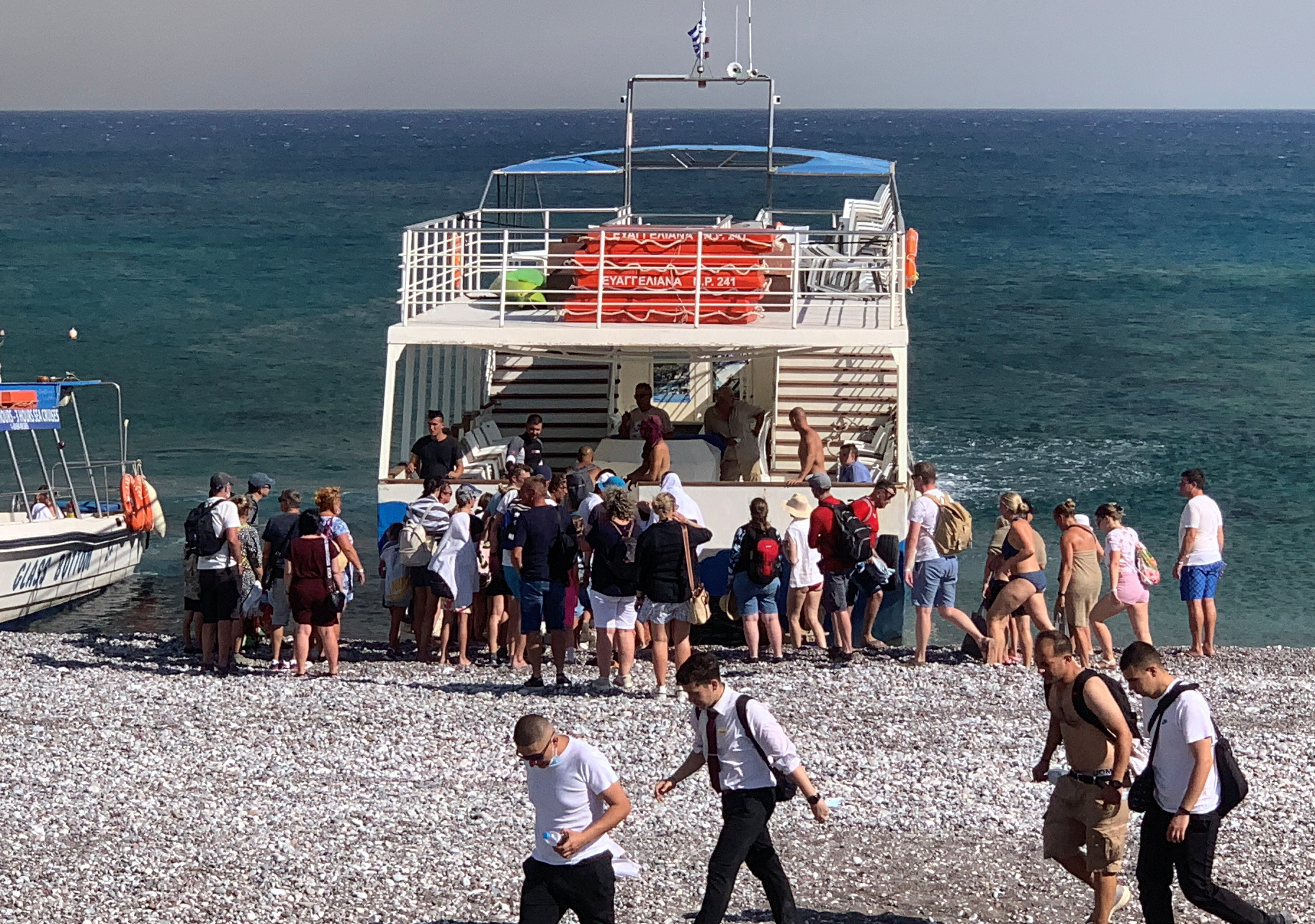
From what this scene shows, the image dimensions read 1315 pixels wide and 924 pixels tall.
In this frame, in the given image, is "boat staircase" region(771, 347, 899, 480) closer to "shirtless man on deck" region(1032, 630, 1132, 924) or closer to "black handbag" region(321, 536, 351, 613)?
"black handbag" region(321, 536, 351, 613)

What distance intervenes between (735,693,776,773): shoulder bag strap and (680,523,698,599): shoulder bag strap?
161 inches

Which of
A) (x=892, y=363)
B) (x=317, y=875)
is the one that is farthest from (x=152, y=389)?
(x=317, y=875)

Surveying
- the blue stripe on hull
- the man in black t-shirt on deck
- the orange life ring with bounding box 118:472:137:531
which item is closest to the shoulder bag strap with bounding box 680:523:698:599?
the blue stripe on hull

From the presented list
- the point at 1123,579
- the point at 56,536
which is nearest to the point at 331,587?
the point at 1123,579

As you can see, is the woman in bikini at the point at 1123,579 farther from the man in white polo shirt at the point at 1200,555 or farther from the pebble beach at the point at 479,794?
the pebble beach at the point at 479,794

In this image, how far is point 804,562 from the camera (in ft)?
41.9

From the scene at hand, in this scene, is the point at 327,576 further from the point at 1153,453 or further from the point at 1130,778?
the point at 1153,453

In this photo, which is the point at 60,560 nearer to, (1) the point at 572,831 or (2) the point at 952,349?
(1) the point at 572,831

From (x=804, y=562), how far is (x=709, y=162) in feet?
27.4

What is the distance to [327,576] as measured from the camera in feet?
39.0

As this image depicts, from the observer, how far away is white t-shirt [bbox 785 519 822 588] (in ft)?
41.9

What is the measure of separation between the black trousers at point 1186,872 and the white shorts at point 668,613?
4850 mm

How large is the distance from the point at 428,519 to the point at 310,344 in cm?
3628

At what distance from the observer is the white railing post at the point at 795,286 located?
589 inches
